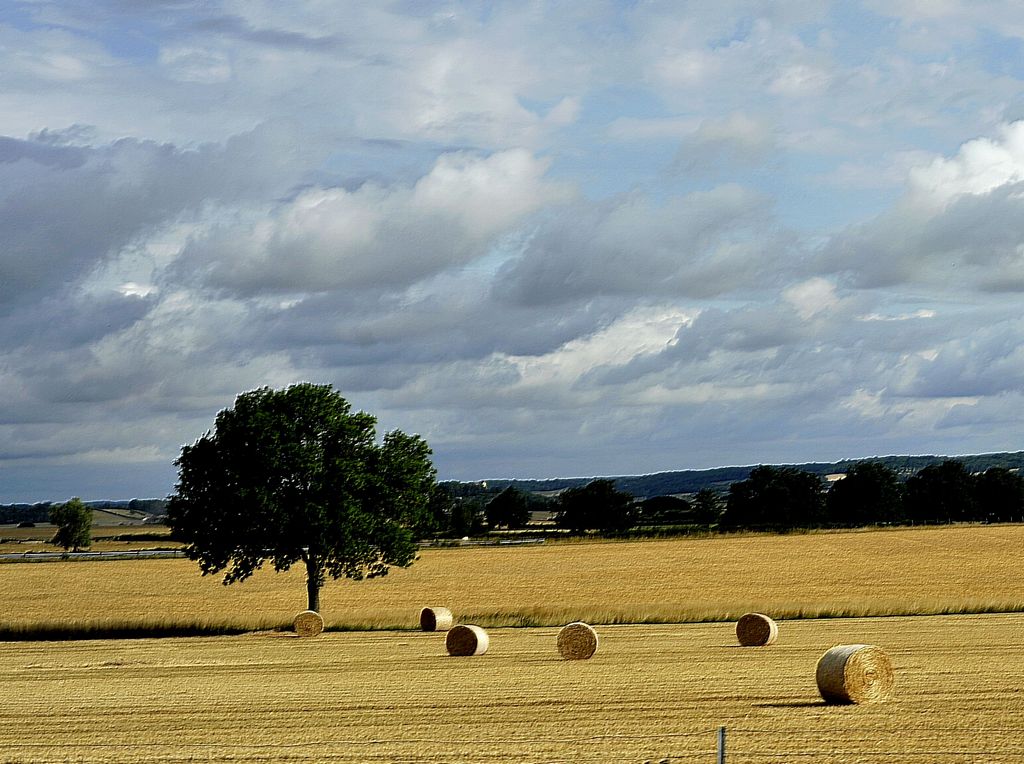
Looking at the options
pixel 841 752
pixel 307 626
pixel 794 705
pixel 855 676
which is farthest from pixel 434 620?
pixel 841 752

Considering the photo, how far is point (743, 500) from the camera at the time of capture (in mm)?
148625

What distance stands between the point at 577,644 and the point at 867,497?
123869 mm

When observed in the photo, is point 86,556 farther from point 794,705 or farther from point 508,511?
point 794,705

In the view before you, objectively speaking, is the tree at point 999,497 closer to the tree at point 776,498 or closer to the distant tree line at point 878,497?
the distant tree line at point 878,497

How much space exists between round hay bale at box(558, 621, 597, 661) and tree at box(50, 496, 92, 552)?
11485cm

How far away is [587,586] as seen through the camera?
66.4m

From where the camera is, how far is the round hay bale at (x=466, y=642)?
1252 inches

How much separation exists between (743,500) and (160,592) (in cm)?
9083

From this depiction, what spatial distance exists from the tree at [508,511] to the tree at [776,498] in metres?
30.4

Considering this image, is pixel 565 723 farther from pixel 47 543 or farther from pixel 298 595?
pixel 47 543

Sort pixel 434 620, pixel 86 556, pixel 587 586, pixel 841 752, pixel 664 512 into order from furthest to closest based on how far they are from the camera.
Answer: pixel 664 512 → pixel 86 556 → pixel 587 586 → pixel 434 620 → pixel 841 752

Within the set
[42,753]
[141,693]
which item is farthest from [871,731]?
[141,693]

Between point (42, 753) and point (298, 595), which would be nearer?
point (42, 753)

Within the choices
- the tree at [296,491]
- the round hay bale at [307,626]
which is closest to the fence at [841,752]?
the round hay bale at [307,626]
